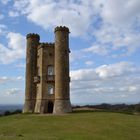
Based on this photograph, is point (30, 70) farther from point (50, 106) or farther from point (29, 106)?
point (50, 106)

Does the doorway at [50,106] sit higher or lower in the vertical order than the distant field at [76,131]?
higher

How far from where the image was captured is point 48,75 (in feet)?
157

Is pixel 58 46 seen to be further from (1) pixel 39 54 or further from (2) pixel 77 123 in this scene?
(2) pixel 77 123

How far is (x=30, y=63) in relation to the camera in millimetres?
52062

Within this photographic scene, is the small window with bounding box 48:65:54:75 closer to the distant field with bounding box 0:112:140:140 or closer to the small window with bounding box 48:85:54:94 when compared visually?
the small window with bounding box 48:85:54:94

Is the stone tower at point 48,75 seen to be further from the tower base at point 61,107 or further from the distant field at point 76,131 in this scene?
the distant field at point 76,131

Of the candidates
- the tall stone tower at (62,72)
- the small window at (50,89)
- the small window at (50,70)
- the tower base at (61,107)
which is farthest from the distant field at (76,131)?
the small window at (50,70)

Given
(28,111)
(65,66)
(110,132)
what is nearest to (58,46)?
(65,66)

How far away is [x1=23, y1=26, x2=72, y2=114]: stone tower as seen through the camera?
149ft

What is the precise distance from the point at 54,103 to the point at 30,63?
32.2 ft

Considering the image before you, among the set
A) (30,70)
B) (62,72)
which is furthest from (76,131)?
(30,70)

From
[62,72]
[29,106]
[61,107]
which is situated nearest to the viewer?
[61,107]

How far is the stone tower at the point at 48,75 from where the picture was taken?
45375 millimetres

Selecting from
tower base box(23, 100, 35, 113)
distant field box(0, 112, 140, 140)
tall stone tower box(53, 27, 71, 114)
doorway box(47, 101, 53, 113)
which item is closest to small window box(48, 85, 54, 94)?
doorway box(47, 101, 53, 113)
